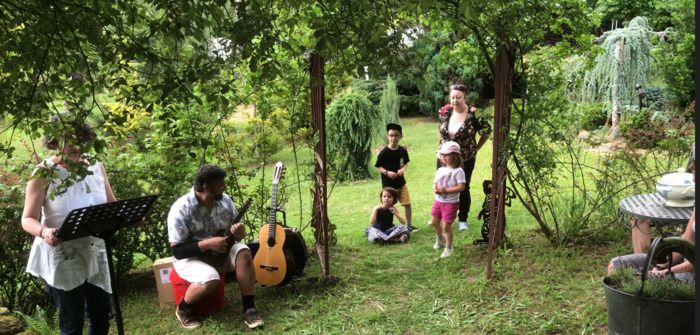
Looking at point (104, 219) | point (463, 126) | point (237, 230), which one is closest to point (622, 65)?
point (463, 126)

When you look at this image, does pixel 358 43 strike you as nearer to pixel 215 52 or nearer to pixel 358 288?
pixel 215 52

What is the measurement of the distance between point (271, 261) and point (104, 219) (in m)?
1.77

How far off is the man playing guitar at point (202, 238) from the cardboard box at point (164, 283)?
44 cm

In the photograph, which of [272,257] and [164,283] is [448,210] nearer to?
[272,257]

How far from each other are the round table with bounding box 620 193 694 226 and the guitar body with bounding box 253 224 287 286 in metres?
2.57

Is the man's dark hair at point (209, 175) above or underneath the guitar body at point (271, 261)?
above

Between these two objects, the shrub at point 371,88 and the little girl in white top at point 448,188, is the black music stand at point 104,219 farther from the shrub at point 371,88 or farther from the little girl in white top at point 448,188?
the shrub at point 371,88

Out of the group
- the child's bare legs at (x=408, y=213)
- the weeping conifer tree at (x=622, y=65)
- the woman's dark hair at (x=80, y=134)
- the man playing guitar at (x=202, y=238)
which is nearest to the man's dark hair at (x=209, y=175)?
the man playing guitar at (x=202, y=238)

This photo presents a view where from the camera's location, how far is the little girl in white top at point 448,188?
5.54 metres

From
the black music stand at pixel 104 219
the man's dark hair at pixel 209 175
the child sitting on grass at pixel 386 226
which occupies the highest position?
the man's dark hair at pixel 209 175

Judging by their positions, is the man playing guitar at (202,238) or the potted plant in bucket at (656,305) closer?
the potted plant in bucket at (656,305)

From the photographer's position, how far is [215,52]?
2660 millimetres

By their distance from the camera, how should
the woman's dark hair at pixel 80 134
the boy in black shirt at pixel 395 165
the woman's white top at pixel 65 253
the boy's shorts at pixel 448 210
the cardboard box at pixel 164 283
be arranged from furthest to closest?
1. the boy in black shirt at pixel 395 165
2. the boy's shorts at pixel 448 210
3. the cardboard box at pixel 164 283
4. the woman's white top at pixel 65 253
5. the woman's dark hair at pixel 80 134

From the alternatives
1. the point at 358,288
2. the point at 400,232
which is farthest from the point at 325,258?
the point at 400,232
